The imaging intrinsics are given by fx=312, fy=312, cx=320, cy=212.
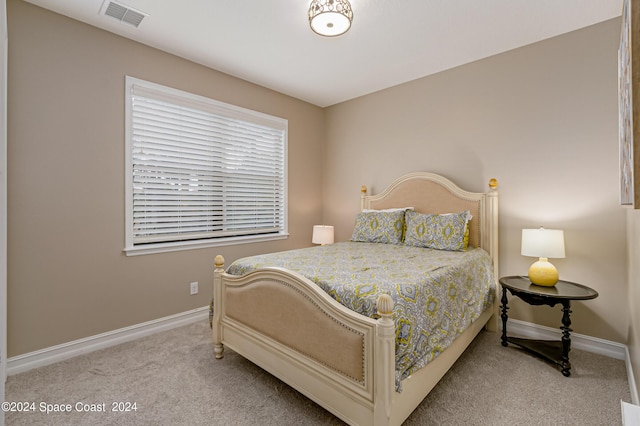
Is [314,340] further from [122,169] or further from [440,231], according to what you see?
[122,169]

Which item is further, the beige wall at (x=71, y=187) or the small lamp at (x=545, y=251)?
the small lamp at (x=545, y=251)

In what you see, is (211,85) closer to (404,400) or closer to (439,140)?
(439,140)

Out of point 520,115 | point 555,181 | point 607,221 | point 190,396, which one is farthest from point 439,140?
point 190,396

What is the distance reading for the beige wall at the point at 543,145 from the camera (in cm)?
247

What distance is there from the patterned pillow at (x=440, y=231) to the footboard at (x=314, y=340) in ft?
5.33

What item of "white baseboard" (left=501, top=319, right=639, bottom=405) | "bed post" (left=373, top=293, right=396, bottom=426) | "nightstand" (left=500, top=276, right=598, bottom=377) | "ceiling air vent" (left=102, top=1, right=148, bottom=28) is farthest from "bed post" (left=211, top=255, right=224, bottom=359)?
"white baseboard" (left=501, top=319, right=639, bottom=405)

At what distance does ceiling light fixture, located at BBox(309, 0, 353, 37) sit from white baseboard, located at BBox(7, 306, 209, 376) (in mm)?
2827

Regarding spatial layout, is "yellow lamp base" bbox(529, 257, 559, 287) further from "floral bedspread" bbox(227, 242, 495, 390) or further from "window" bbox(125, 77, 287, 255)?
"window" bbox(125, 77, 287, 255)

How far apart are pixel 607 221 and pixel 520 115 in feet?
3.72

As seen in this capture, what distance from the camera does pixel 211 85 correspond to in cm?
329

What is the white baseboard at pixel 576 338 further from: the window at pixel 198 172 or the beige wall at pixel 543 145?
the window at pixel 198 172

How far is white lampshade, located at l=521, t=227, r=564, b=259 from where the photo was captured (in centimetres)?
239

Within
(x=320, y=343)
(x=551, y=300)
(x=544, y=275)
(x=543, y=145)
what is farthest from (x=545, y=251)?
(x=320, y=343)

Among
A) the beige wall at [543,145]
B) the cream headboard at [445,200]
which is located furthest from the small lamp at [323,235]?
the beige wall at [543,145]
